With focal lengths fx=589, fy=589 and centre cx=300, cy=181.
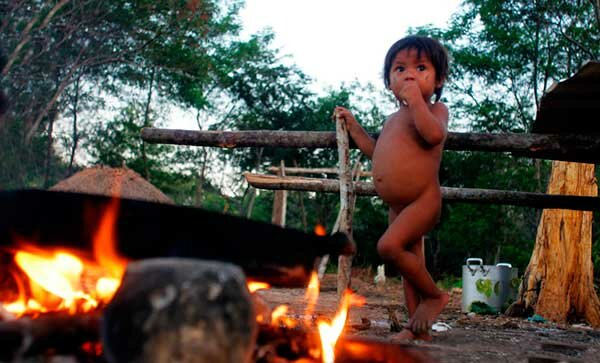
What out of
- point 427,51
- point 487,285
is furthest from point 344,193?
point 487,285

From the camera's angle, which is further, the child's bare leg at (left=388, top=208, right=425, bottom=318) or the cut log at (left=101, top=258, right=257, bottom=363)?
the child's bare leg at (left=388, top=208, right=425, bottom=318)

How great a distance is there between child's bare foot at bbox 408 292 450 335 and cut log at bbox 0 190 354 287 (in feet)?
5.72

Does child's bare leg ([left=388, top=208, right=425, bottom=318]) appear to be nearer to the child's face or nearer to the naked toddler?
the naked toddler

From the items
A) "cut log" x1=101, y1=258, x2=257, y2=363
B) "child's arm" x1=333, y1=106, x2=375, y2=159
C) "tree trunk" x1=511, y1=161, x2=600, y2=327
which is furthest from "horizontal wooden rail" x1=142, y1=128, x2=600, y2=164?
"tree trunk" x1=511, y1=161, x2=600, y2=327

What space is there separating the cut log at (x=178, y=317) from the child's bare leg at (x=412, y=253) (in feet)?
6.33

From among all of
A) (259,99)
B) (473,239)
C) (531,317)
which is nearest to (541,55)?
(473,239)

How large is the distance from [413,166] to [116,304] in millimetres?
2277

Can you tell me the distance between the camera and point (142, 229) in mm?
1731

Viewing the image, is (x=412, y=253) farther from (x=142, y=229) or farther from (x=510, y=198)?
(x=142, y=229)

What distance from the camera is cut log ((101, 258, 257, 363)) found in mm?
1342

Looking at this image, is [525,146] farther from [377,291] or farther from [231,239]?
[377,291]

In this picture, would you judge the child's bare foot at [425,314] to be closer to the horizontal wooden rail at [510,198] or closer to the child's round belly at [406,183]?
the child's round belly at [406,183]

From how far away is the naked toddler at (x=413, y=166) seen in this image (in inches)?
129

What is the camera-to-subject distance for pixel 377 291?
1196 centimetres
